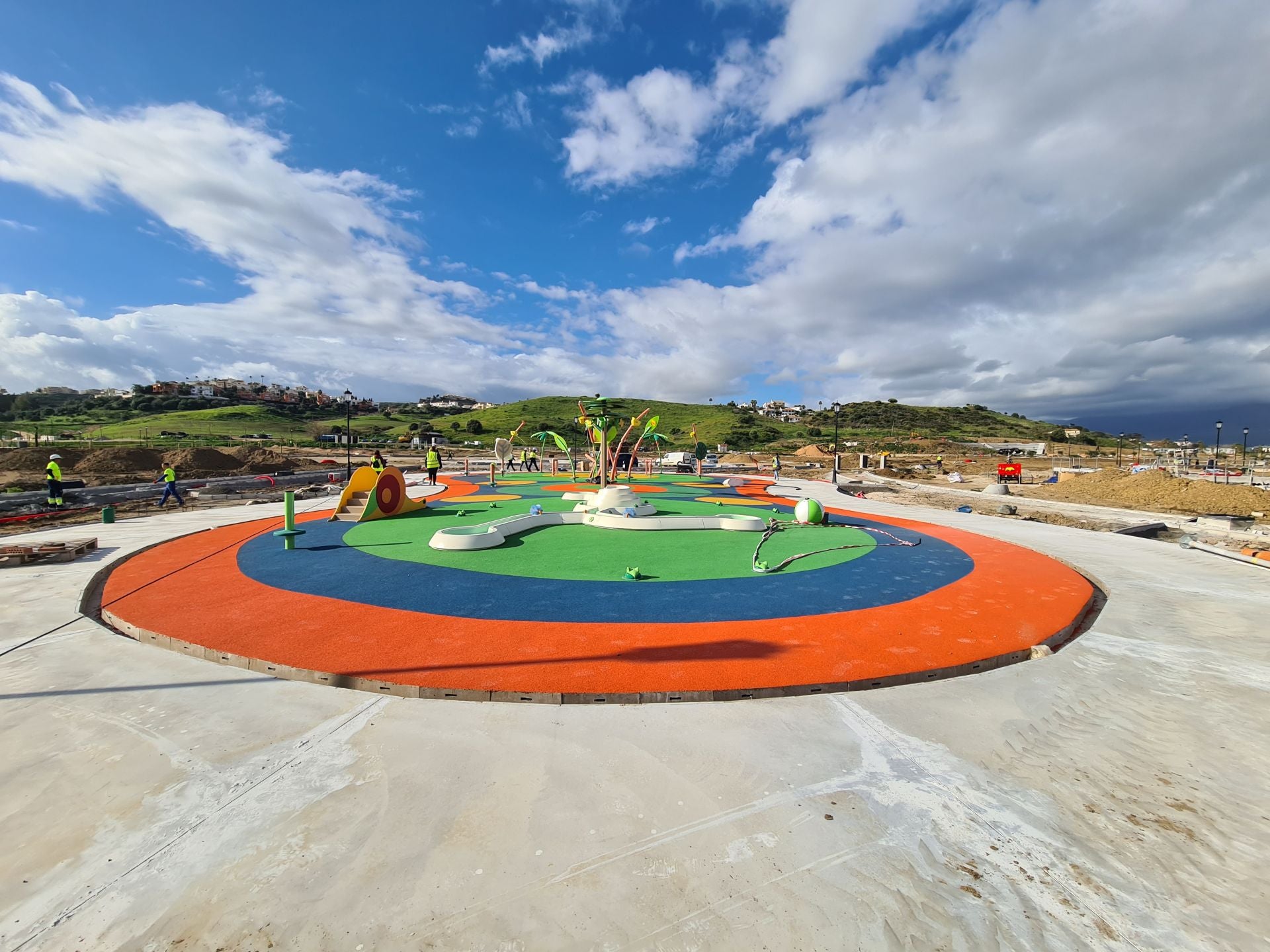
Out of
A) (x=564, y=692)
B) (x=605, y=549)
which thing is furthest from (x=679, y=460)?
(x=564, y=692)

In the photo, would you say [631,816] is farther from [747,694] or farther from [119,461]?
[119,461]

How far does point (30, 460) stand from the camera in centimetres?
3594

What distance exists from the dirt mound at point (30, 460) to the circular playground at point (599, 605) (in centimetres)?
3372

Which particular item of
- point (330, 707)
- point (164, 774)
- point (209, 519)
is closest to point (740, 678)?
point (330, 707)

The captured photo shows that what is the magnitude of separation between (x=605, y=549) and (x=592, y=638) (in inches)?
254

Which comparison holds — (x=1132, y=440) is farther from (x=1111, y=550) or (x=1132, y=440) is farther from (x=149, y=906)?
(x=149, y=906)

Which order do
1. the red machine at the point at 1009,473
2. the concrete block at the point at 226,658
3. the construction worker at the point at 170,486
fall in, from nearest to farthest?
the concrete block at the point at 226,658, the construction worker at the point at 170,486, the red machine at the point at 1009,473

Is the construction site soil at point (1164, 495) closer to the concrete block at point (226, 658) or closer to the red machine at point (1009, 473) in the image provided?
the red machine at point (1009, 473)

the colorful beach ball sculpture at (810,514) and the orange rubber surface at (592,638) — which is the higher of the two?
the colorful beach ball sculpture at (810,514)

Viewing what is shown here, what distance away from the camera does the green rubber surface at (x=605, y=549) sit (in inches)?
480

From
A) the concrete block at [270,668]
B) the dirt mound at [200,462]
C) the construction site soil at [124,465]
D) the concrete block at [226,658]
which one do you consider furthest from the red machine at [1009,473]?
the dirt mound at [200,462]

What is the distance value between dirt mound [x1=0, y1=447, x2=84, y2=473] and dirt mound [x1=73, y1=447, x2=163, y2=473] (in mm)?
664

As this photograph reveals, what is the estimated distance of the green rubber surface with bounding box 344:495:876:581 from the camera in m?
12.2

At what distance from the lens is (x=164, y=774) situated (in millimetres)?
4723
